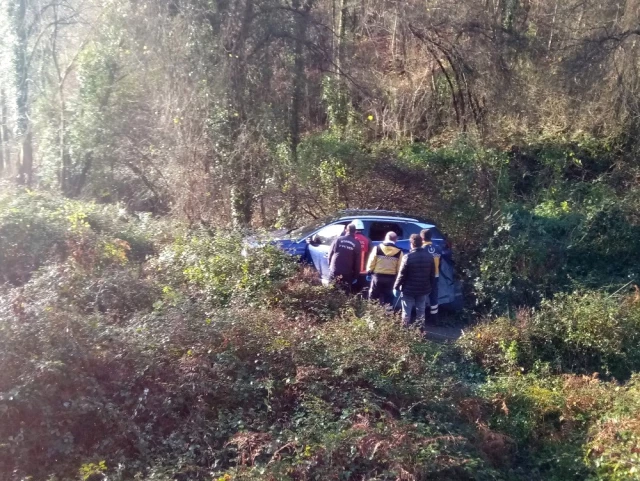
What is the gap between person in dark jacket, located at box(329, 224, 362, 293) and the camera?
1091 centimetres

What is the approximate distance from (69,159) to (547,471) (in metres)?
17.0

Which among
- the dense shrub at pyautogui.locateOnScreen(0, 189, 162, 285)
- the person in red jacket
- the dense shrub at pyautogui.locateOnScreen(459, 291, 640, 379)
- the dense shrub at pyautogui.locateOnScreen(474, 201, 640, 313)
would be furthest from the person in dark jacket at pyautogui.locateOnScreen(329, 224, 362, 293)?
the dense shrub at pyautogui.locateOnScreen(0, 189, 162, 285)

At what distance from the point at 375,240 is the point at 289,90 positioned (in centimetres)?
582

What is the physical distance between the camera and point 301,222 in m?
15.5

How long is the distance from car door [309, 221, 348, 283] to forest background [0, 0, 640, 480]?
96 centimetres

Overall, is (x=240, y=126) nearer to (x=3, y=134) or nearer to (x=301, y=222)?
(x=301, y=222)

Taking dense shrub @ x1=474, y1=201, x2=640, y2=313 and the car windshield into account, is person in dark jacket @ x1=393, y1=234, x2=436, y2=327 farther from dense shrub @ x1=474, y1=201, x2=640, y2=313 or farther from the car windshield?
the car windshield

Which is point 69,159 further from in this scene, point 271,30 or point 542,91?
point 542,91

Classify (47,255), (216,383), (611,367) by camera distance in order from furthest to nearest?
(47,255), (611,367), (216,383)

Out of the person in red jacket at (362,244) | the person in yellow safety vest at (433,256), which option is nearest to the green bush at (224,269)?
the person in red jacket at (362,244)

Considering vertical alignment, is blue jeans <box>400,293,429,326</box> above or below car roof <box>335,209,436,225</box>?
below

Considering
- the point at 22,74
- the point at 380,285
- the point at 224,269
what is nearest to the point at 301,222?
the point at 224,269

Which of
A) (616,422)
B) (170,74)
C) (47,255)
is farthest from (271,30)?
(616,422)

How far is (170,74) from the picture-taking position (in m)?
15.1
